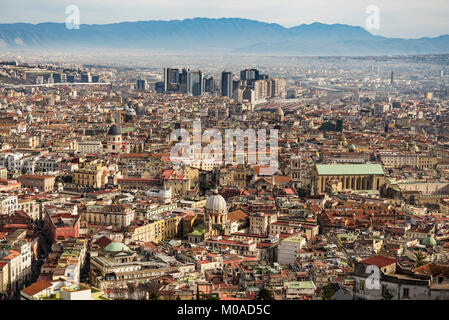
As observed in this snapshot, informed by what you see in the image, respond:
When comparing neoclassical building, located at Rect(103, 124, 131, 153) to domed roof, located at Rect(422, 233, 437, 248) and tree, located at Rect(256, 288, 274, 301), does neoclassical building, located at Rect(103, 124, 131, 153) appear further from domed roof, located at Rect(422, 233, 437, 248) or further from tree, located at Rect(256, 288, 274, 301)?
tree, located at Rect(256, 288, 274, 301)

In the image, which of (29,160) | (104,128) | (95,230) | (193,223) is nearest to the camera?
(95,230)

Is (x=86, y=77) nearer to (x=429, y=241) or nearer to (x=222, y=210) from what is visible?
(x=222, y=210)

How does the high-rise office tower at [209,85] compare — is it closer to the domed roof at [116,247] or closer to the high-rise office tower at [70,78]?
the high-rise office tower at [70,78]

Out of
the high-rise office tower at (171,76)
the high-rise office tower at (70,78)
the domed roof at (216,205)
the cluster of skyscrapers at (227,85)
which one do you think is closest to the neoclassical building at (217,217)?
the domed roof at (216,205)

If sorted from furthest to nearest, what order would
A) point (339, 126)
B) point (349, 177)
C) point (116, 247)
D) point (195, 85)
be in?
point (195, 85), point (339, 126), point (349, 177), point (116, 247)

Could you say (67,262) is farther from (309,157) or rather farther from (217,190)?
(309,157)

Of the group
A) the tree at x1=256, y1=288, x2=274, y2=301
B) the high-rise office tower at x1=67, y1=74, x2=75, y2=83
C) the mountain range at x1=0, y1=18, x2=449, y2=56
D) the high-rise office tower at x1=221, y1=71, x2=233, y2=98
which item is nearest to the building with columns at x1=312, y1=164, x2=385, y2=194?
the mountain range at x1=0, y1=18, x2=449, y2=56

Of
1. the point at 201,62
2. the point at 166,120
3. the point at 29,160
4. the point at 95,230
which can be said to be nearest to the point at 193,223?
the point at 95,230

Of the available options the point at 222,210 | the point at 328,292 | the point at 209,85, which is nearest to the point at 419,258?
the point at 328,292
